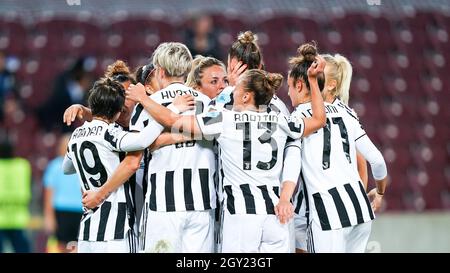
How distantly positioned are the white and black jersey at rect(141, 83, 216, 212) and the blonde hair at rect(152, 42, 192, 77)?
191mm

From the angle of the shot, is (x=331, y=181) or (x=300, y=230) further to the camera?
(x=300, y=230)

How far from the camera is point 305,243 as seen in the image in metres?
6.39

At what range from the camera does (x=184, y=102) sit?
597 centimetres

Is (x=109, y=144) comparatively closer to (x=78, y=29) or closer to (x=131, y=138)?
(x=131, y=138)

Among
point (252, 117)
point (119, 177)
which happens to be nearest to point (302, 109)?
point (252, 117)

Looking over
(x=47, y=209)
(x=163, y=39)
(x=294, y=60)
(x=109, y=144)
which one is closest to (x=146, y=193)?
(x=109, y=144)

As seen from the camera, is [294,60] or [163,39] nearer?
[294,60]

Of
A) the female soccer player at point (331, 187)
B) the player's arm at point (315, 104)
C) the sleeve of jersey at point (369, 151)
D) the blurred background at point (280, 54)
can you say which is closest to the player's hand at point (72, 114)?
the female soccer player at point (331, 187)

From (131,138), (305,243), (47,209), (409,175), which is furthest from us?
(409,175)

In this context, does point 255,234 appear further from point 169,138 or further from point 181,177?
point 169,138

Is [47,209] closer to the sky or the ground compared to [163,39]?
closer to the ground

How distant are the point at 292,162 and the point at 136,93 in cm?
108

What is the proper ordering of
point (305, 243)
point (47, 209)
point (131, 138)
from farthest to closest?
point (47, 209), point (305, 243), point (131, 138)
